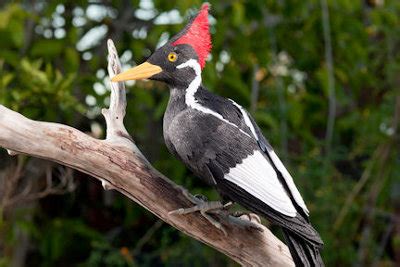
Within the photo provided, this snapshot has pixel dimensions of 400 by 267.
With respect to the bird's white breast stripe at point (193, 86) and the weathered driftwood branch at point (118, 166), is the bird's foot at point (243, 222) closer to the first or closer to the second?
the weathered driftwood branch at point (118, 166)

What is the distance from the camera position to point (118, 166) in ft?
9.12

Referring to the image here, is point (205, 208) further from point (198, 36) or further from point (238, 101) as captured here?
point (238, 101)

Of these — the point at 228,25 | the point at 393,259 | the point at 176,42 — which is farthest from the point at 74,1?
the point at 393,259

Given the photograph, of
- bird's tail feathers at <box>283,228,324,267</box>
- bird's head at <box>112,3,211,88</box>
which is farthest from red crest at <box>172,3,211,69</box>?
bird's tail feathers at <box>283,228,324,267</box>

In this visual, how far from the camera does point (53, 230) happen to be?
16.6 feet

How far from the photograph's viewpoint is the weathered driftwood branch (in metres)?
2.72

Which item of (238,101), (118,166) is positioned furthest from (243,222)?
(238,101)

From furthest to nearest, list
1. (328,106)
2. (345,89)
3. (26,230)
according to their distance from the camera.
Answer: (345,89), (328,106), (26,230)

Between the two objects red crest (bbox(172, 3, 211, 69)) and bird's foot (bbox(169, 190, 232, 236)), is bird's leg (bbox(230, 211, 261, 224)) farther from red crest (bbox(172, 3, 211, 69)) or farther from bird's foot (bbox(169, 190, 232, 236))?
red crest (bbox(172, 3, 211, 69))

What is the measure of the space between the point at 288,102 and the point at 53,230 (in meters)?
1.43

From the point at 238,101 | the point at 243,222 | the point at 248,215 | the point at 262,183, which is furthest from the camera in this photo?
the point at 238,101

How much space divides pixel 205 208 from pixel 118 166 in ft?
0.97

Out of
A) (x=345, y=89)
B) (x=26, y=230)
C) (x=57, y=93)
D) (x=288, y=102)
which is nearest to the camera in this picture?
(x=57, y=93)

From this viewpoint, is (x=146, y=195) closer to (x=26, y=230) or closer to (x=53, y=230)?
(x=26, y=230)
